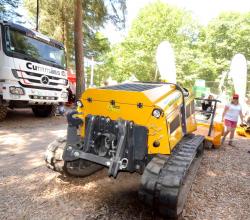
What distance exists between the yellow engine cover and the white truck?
5.03 meters

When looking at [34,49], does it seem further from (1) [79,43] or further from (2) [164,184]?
(2) [164,184]

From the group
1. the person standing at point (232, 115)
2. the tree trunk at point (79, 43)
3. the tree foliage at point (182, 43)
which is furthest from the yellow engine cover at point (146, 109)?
the tree foliage at point (182, 43)

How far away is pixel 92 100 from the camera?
3818 millimetres

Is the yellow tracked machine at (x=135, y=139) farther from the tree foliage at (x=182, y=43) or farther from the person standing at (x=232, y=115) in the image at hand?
the tree foliage at (x=182, y=43)

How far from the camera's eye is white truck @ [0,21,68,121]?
792cm

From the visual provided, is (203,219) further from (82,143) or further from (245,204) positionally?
(82,143)

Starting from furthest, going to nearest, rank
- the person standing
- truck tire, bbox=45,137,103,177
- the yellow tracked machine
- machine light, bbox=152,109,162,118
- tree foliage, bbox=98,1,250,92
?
tree foliage, bbox=98,1,250,92 → the person standing → truck tire, bbox=45,137,103,177 → machine light, bbox=152,109,162,118 → the yellow tracked machine

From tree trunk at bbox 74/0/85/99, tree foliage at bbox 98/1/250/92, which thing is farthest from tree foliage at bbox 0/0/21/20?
tree foliage at bbox 98/1/250/92

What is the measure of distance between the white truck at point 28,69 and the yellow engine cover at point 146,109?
16.5 ft

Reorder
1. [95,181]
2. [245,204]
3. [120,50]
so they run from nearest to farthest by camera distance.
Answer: [245,204] → [95,181] → [120,50]

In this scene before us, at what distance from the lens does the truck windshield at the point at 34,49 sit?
26.6 ft

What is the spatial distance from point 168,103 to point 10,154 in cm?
388

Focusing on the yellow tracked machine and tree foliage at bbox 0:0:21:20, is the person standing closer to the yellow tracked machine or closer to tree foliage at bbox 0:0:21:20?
the yellow tracked machine

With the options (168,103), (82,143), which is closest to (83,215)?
(82,143)
